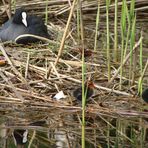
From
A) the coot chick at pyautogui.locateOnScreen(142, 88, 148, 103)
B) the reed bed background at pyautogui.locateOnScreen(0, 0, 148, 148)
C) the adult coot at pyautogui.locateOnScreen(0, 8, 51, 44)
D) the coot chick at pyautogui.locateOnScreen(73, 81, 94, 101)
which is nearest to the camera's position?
the reed bed background at pyautogui.locateOnScreen(0, 0, 148, 148)

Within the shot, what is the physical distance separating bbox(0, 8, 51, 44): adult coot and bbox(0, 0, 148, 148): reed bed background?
0.29m

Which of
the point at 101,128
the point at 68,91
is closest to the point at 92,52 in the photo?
the point at 68,91

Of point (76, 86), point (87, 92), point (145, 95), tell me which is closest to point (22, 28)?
point (76, 86)

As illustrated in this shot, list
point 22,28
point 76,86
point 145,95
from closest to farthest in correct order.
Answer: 1. point 145,95
2. point 76,86
3. point 22,28

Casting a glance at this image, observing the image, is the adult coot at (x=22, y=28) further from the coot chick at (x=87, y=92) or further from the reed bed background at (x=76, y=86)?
the coot chick at (x=87, y=92)

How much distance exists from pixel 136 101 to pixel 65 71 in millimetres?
807

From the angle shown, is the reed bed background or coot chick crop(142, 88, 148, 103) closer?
the reed bed background

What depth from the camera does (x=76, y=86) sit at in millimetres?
5023

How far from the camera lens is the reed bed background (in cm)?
419

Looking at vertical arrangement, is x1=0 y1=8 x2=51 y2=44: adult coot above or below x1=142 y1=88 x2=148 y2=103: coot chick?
above

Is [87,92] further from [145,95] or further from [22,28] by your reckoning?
[22,28]

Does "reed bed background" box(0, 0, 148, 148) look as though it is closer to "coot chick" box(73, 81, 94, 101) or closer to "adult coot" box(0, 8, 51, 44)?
"coot chick" box(73, 81, 94, 101)

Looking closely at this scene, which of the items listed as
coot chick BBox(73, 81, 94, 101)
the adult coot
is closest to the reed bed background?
coot chick BBox(73, 81, 94, 101)

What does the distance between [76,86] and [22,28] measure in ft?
6.13
